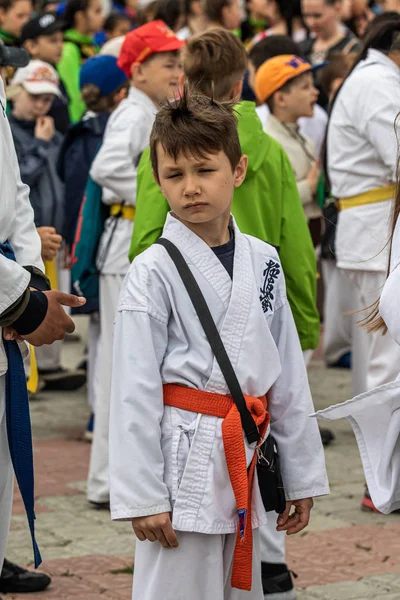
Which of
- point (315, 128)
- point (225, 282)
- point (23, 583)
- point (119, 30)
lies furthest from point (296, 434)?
point (119, 30)

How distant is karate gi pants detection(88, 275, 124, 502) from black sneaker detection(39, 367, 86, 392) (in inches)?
101

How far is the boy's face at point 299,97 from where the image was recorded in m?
6.77

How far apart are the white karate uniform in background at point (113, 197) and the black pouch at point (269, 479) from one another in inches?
95.6

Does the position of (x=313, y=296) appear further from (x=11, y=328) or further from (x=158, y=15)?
(x=158, y=15)

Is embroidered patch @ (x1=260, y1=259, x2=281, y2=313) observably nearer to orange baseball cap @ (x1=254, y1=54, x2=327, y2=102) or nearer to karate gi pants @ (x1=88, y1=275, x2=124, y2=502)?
karate gi pants @ (x1=88, y1=275, x2=124, y2=502)

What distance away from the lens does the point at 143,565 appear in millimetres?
3168

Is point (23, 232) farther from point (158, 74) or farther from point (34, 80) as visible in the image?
point (34, 80)

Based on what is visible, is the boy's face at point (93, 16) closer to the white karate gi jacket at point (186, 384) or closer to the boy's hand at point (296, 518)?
the white karate gi jacket at point (186, 384)

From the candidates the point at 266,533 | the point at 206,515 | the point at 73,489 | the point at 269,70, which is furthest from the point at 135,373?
the point at 269,70

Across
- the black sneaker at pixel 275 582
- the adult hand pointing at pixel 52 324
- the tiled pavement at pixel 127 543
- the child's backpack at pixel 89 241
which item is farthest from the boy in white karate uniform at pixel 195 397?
the child's backpack at pixel 89 241

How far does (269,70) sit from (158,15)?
300 cm

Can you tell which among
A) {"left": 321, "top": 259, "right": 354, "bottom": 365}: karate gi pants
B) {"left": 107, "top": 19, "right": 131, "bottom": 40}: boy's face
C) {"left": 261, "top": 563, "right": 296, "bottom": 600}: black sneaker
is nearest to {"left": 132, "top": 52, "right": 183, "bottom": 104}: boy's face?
{"left": 261, "top": 563, "right": 296, "bottom": 600}: black sneaker

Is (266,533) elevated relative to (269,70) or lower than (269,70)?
lower

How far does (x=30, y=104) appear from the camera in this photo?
308 inches
